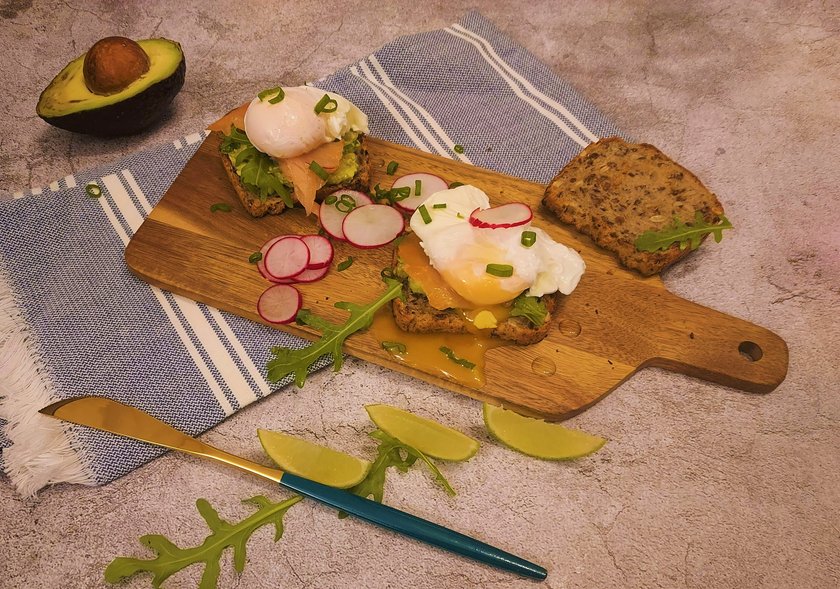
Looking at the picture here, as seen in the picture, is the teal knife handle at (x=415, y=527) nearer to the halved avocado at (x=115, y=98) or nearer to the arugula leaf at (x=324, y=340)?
the arugula leaf at (x=324, y=340)

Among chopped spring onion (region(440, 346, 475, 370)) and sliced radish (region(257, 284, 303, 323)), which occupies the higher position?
sliced radish (region(257, 284, 303, 323))

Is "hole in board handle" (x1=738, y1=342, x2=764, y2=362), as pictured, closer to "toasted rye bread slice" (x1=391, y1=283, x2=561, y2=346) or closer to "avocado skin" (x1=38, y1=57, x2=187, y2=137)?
"toasted rye bread slice" (x1=391, y1=283, x2=561, y2=346)

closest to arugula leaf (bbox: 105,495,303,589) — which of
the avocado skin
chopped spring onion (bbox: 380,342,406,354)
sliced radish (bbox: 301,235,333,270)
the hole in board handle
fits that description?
chopped spring onion (bbox: 380,342,406,354)

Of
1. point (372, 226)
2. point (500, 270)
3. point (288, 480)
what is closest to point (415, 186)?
point (372, 226)

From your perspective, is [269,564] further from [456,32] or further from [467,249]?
[456,32]

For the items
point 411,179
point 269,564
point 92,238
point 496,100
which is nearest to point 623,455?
point 269,564

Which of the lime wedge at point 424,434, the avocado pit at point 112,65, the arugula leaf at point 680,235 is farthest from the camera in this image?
the avocado pit at point 112,65

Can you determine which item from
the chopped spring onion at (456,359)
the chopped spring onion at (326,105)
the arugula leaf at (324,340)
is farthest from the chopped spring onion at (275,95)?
the chopped spring onion at (456,359)
